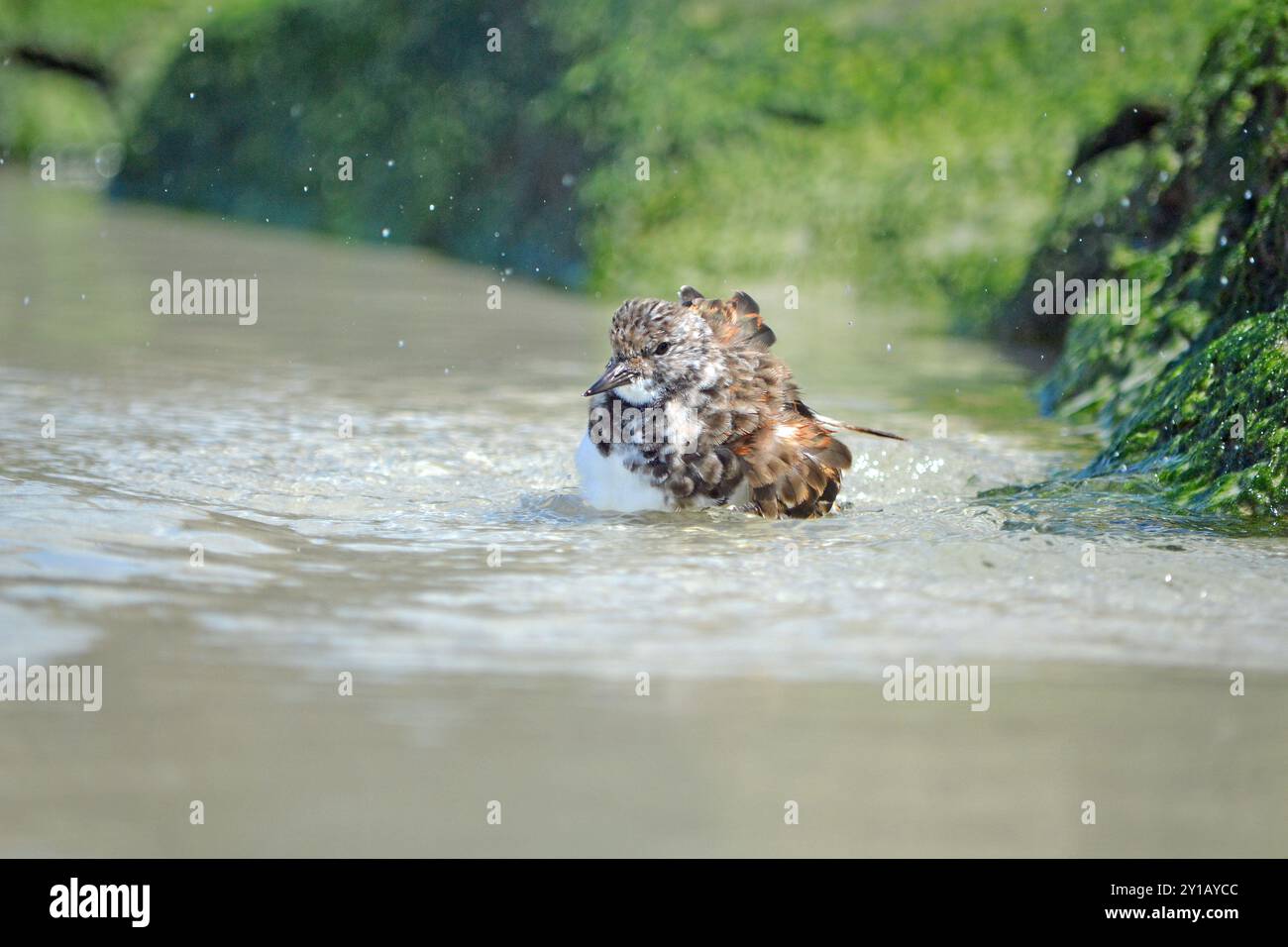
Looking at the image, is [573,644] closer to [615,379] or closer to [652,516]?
[652,516]

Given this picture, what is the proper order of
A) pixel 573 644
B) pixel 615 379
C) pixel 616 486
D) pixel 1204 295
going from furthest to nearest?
1. pixel 1204 295
2. pixel 615 379
3. pixel 616 486
4. pixel 573 644

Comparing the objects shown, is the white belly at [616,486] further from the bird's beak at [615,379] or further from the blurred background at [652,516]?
the bird's beak at [615,379]

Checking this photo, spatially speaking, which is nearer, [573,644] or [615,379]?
[573,644]

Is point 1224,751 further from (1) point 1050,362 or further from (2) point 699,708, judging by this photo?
(1) point 1050,362

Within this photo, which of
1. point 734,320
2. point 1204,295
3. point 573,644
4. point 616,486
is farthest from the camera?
point 1204,295

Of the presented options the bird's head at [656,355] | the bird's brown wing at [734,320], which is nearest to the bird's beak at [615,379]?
the bird's head at [656,355]

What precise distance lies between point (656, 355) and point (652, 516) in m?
0.54

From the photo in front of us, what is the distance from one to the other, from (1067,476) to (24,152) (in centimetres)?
1511

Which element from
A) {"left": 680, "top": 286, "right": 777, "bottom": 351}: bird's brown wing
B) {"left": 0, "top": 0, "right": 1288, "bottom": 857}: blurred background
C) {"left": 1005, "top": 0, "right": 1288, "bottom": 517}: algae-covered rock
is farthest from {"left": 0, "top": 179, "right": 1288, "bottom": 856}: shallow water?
{"left": 680, "top": 286, "right": 777, "bottom": 351}: bird's brown wing

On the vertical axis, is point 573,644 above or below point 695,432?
below

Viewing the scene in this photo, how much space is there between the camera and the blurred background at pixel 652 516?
10.4ft

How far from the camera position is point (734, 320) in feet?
18.8

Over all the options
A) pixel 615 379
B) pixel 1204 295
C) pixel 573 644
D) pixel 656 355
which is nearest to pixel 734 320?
pixel 656 355
